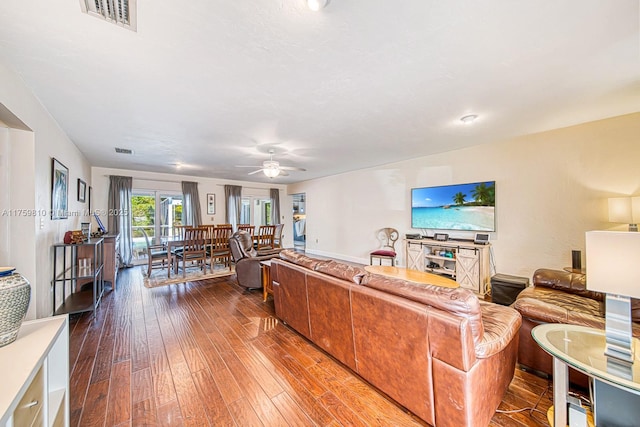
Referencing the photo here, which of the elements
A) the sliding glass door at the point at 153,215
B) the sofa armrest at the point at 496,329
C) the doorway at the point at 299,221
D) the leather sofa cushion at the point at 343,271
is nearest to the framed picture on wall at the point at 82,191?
the sliding glass door at the point at 153,215

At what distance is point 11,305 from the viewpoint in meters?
1.03

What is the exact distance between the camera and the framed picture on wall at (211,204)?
23.4 feet

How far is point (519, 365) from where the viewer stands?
6.55ft

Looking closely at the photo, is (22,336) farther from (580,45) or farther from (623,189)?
(623,189)

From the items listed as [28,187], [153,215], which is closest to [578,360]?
[28,187]

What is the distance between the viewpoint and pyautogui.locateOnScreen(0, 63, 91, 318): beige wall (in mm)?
1942

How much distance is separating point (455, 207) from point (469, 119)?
6.15 feet

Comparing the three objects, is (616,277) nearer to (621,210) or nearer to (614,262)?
(614,262)

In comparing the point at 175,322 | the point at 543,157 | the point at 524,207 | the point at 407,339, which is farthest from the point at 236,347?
the point at 543,157

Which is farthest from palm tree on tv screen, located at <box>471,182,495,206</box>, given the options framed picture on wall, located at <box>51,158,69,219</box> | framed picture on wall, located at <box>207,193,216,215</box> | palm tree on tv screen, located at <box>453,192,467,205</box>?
framed picture on wall, located at <box>207,193,216,215</box>

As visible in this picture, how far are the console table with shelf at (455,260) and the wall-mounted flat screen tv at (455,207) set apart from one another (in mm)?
371

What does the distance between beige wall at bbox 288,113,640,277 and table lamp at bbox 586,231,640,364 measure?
9.39 feet

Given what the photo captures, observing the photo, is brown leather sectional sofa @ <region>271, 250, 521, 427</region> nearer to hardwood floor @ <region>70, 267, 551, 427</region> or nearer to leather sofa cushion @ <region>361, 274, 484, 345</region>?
leather sofa cushion @ <region>361, 274, 484, 345</region>

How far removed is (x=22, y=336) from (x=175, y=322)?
6.07 feet
